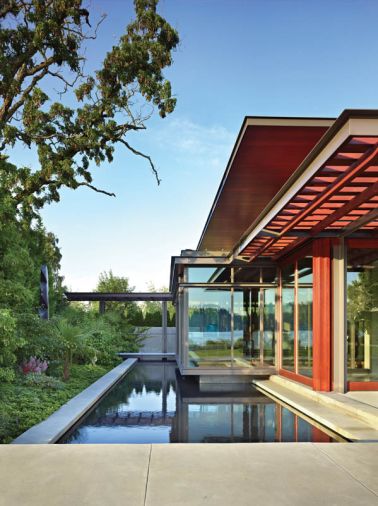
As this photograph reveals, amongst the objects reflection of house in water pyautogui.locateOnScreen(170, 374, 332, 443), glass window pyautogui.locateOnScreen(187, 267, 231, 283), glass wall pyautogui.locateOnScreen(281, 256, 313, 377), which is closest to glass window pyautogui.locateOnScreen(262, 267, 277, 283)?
glass wall pyautogui.locateOnScreen(281, 256, 313, 377)

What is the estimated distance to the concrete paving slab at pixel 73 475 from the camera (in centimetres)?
407

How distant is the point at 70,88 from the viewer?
567 inches

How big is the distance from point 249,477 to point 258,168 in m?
5.62

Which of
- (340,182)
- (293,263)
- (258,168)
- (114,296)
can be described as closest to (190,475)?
(340,182)

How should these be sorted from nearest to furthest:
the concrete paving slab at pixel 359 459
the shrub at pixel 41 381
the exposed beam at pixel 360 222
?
the concrete paving slab at pixel 359 459 < the exposed beam at pixel 360 222 < the shrub at pixel 41 381

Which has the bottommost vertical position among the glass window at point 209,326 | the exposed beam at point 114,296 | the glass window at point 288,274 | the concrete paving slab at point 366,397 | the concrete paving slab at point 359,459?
the concrete paving slab at point 366,397

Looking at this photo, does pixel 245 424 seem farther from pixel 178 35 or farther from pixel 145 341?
pixel 145 341

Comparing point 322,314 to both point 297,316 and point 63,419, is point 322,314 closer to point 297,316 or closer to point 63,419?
point 297,316

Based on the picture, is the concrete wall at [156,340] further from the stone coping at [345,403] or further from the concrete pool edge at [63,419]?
the stone coping at [345,403]

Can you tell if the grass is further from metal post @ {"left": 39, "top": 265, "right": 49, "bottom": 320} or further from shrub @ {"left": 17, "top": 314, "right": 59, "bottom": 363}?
metal post @ {"left": 39, "top": 265, "right": 49, "bottom": 320}

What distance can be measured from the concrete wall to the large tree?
12.6 meters

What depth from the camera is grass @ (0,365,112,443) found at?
738cm

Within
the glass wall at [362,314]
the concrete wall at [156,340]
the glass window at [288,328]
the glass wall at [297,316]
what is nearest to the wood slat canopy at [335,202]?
the glass wall at [362,314]

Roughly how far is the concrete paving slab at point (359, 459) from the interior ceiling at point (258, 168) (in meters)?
3.95
